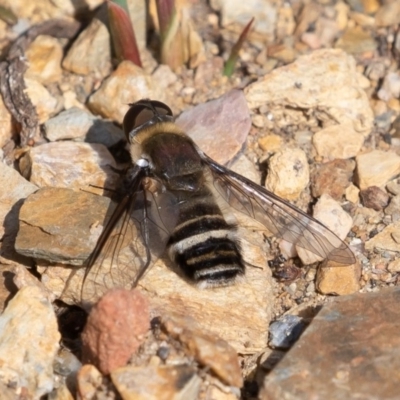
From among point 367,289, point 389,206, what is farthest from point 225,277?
point 389,206

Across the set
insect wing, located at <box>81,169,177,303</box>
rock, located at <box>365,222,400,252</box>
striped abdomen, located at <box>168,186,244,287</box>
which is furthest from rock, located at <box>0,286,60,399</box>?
rock, located at <box>365,222,400,252</box>

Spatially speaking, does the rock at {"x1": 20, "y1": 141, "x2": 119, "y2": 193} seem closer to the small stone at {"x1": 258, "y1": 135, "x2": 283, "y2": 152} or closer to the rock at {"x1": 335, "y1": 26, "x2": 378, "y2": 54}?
the small stone at {"x1": 258, "y1": 135, "x2": 283, "y2": 152}

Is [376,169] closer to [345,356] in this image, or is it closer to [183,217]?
[183,217]

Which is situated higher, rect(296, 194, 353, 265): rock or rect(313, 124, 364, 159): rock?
rect(313, 124, 364, 159): rock

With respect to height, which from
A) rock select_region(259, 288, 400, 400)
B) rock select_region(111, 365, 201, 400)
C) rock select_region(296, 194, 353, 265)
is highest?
rock select_region(111, 365, 201, 400)

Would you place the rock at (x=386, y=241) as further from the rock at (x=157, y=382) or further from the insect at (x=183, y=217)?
the rock at (x=157, y=382)

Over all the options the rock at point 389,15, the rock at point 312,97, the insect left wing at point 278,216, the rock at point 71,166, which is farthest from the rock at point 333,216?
the rock at point 389,15
